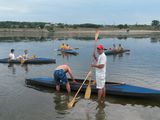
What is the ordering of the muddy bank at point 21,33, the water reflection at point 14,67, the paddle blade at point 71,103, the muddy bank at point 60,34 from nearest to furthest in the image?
the paddle blade at point 71,103, the water reflection at point 14,67, the muddy bank at point 60,34, the muddy bank at point 21,33

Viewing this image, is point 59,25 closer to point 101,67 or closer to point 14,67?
point 14,67

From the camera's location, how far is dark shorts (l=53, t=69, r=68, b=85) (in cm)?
1486

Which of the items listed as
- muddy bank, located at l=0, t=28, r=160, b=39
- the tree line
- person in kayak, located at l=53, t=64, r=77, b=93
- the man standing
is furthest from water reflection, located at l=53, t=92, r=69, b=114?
the tree line

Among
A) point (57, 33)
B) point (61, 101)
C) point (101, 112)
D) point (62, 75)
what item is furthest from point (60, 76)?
point (57, 33)

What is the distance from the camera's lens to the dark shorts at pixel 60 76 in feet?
48.8

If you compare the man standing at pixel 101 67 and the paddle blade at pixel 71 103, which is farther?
the paddle blade at pixel 71 103

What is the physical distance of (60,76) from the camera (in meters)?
15.0

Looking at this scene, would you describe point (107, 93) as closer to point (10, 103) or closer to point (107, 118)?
point (107, 118)

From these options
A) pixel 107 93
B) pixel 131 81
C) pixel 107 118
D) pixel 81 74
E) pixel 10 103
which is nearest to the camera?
pixel 107 118

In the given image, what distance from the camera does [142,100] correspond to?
13953mm

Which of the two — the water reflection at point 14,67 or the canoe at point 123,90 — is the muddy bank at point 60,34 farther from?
the canoe at point 123,90

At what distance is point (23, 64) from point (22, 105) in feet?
42.3

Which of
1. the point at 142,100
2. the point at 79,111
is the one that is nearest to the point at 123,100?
the point at 142,100

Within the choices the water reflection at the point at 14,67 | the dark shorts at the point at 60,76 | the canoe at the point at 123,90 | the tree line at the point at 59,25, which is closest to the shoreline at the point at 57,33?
the tree line at the point at 59,25
